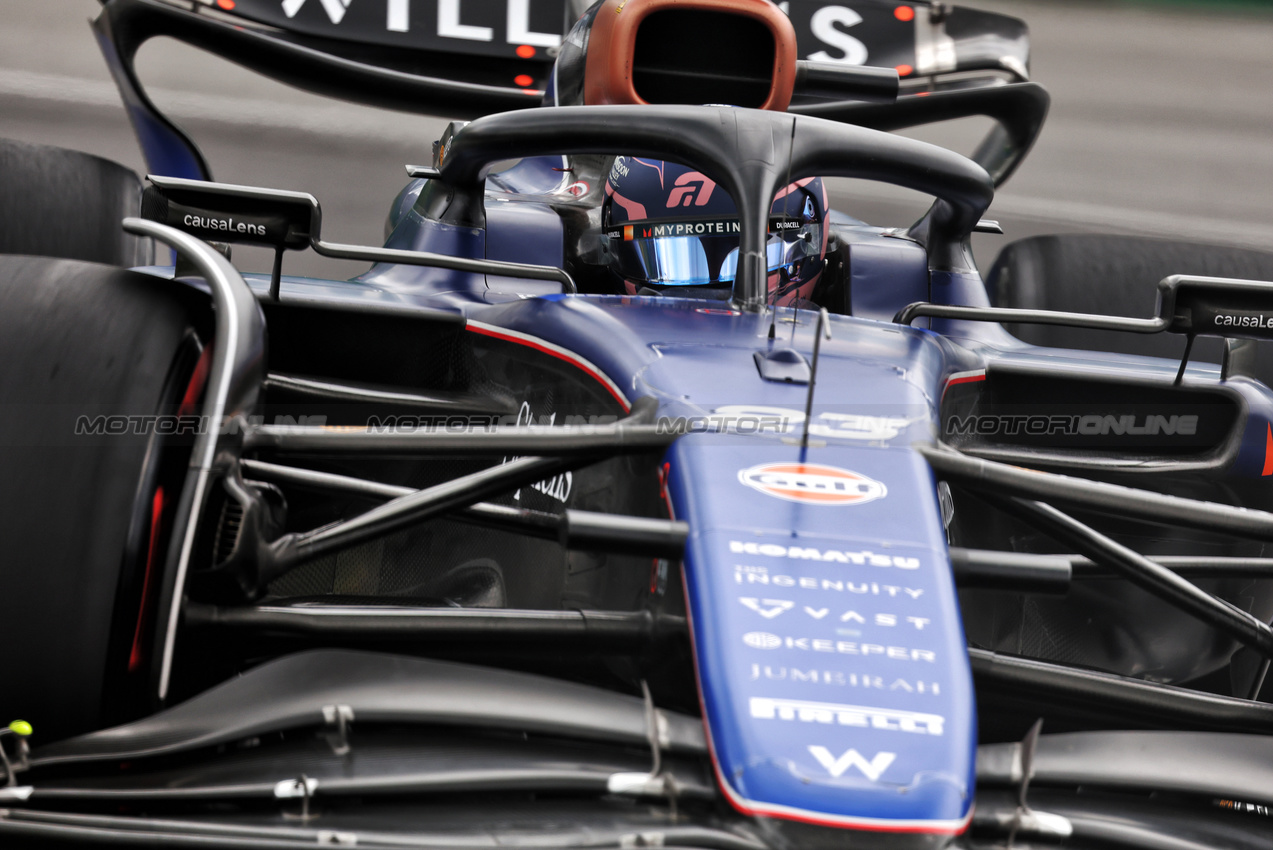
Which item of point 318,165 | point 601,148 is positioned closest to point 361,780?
point 601,148

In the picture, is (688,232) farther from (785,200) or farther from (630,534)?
(630,534)

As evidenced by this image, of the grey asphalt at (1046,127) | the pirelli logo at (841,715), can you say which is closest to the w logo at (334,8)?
the grey asphalt at (1046,127)

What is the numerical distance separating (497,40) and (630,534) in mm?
2848

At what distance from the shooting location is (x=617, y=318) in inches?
60.4

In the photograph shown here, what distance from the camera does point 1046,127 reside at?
5.98 m

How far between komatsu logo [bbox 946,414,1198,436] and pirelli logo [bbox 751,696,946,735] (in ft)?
2.91

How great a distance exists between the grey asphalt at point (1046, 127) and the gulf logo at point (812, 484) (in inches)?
128

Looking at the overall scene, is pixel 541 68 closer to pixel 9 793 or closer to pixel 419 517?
pixel 419 517

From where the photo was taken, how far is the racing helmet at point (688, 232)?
6.15 feet

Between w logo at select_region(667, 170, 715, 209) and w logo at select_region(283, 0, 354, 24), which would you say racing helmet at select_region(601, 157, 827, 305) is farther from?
w logo at select_region(283, 0, 354, 24)

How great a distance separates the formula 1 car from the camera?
99 cm

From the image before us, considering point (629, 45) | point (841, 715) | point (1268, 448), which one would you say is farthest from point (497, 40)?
point (841, 715)

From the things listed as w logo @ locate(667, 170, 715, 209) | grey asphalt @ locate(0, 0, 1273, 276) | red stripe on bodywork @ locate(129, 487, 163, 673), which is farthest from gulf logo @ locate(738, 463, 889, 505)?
grey asphalt @ locate(0, 0, 1273, 276)

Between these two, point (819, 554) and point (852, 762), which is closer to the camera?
point (852, 762)
